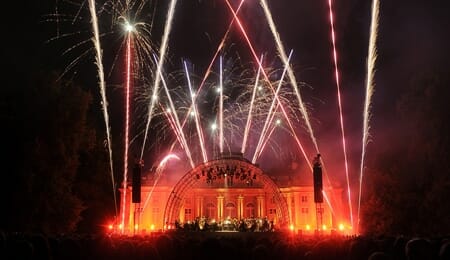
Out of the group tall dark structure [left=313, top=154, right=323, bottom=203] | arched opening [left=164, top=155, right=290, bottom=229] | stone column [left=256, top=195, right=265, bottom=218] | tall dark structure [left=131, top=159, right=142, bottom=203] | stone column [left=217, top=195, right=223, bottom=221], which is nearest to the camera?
tall dark structure [left=131, top=159, right=142, bottom=203]

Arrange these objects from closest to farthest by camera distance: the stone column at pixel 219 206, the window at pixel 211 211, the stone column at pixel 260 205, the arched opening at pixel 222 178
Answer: the arched opening at pixel 222 178
the stone column at pixel 219 206
the window at pixel 211 211
the stone column at pixel 260 205

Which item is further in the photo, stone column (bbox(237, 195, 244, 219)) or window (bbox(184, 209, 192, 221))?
window (bbox(184, 209, 192, 221))

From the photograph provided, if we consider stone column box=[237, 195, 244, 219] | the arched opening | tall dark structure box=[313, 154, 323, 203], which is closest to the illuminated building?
stone column box=[237, 195, 244, 219]

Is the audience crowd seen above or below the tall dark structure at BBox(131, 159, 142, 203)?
below

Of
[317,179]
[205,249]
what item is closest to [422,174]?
[317,179]

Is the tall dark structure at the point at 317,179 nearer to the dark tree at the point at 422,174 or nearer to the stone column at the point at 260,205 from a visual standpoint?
the dark tree at the point at 422,174

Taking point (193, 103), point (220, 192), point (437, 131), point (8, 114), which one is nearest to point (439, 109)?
point (437, 131)

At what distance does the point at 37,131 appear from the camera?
1545 inches

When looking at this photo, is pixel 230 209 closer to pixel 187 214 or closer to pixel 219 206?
pixel 219 206

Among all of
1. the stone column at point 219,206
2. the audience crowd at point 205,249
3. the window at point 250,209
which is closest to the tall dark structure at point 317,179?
the audience crowd at point 205,249

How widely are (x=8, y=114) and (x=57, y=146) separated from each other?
4.19 metres

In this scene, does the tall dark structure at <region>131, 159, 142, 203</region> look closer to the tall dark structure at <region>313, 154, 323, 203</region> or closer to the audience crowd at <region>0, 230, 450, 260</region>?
the tall dark structure at <region>313, 154, 323, 203</region>

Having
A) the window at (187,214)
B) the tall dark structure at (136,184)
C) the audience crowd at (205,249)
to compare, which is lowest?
the audience crowd at (205,249)

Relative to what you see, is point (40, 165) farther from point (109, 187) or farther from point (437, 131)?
point (437, 131)
